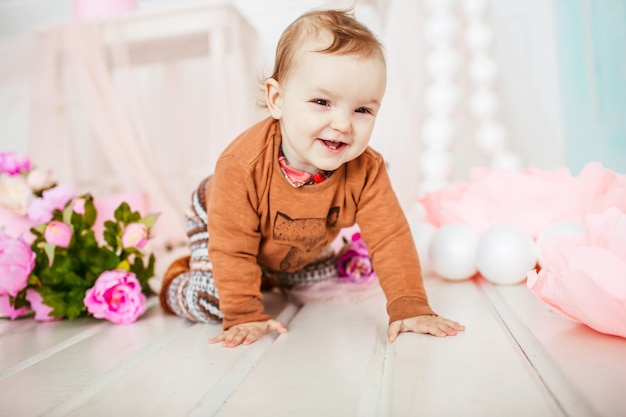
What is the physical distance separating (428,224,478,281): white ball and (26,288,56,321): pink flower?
817 mm

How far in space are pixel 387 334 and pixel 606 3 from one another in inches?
52.5

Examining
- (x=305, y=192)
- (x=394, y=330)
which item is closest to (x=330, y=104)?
(x=305, y=192)

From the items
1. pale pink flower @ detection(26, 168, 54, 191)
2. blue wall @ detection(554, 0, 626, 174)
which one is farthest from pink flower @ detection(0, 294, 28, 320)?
blue wall @ detection(554, 0, 626, 174)

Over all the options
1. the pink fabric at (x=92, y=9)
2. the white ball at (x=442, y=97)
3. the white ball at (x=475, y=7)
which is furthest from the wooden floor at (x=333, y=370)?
the pink fabric at (x=92, y=9)

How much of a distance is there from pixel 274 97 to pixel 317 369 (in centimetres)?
42

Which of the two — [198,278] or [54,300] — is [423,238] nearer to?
[198,278]

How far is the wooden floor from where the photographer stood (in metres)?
0.61

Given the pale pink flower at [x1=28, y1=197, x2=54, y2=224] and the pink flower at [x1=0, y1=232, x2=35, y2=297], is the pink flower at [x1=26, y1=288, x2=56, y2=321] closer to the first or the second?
the pink flower at [x1=0, y1=232, x2=35, y2=297]

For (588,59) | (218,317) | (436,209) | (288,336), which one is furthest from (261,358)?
(588,59)

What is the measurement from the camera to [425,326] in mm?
839

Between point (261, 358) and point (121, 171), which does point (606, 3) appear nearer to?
point (261, 358)

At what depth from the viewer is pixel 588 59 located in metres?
1.91

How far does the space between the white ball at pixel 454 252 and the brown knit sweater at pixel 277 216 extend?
1.00 feet

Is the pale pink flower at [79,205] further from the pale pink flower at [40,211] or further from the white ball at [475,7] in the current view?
the white ball at [475,7]
